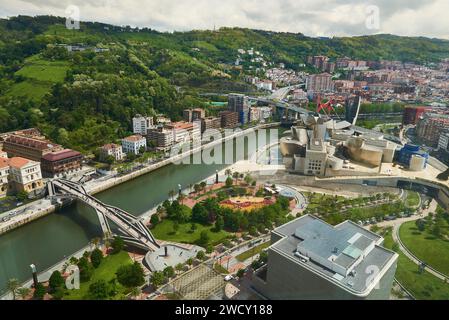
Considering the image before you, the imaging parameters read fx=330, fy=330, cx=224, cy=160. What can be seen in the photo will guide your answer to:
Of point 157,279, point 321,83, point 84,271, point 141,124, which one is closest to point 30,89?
point 141,124

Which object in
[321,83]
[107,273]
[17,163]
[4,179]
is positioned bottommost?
[107,273]

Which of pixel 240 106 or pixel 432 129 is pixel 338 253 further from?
pixel 240 106

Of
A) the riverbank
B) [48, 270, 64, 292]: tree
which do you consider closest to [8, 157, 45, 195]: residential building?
the riverbank

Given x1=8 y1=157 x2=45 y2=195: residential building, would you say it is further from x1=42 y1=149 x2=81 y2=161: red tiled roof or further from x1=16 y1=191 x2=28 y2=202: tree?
x1=42 y1=149 x2=81 y2=161: red tiled roof

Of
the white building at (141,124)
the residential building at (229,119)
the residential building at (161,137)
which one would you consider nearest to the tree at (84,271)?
the residential building at (161,137)
